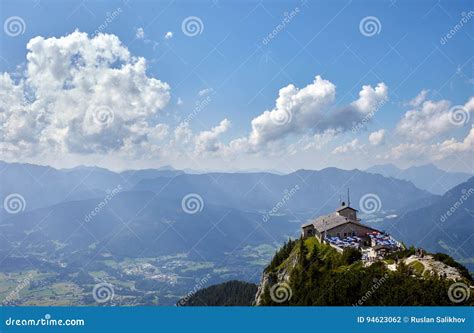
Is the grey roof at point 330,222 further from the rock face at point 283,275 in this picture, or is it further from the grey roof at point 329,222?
the rock face at point 283,275

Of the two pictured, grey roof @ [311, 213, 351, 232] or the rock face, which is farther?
grey roof @ [311, 213, 351, 232]

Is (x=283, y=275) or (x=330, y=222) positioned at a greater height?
(x=330, y=222)

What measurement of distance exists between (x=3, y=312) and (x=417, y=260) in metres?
36.2

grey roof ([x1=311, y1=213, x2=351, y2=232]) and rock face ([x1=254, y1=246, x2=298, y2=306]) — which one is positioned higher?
grey roof ([x1=311, y1=213, x2=351, y2=232])

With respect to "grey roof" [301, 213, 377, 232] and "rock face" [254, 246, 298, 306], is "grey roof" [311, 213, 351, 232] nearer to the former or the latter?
"grey roof" [301, 213, 377, 232]

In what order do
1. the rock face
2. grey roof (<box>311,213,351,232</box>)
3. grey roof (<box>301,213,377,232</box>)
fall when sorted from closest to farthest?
the rock face
grey roof (<box>301,213,377,232</box>)
grey roof (<box>311,213,351,232</box>)

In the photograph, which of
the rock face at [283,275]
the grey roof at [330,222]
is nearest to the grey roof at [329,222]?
the grey roof at [330,222]

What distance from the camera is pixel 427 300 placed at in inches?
1335

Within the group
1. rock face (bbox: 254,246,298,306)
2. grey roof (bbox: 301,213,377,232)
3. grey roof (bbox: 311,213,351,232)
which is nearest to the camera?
rock face (bbox: 254,246,298,306)

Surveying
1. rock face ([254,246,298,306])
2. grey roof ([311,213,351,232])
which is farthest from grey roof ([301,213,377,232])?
rock face ([254,246,298,306])

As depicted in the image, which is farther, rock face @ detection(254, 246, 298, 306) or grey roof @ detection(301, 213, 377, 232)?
grey roof @ detection(301, 213, 377, 232)

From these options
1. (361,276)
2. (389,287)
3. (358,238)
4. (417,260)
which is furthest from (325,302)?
(358,238)


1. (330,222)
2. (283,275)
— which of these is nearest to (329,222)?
(330,222)

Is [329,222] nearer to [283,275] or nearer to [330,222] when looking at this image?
[330,222]
